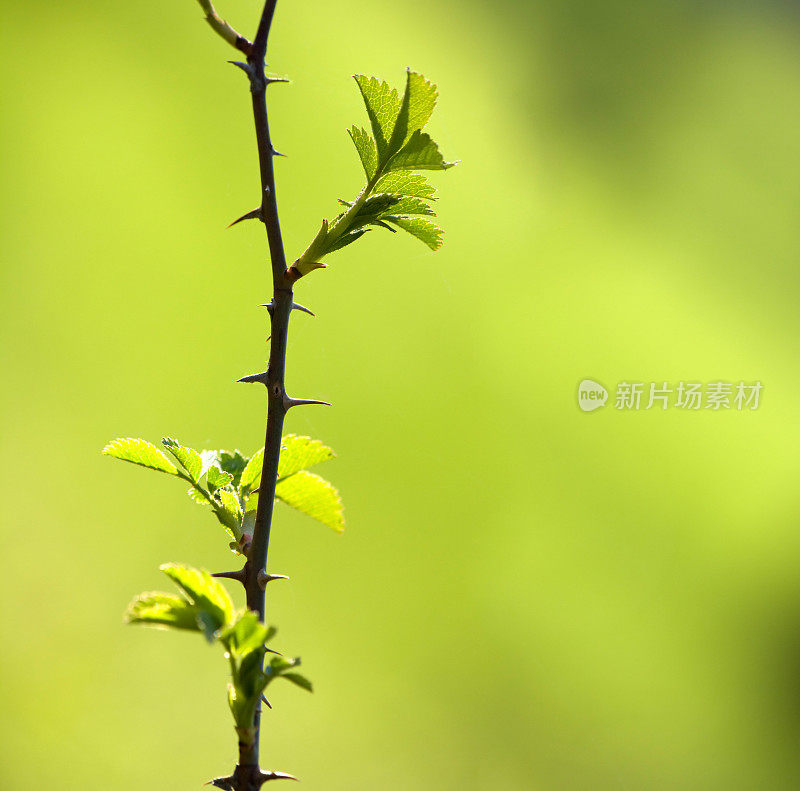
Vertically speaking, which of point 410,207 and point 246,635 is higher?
point 410,207

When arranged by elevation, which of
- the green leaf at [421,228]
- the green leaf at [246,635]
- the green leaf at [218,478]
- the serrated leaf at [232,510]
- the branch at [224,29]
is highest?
the branch at [224,29]

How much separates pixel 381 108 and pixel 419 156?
2cm

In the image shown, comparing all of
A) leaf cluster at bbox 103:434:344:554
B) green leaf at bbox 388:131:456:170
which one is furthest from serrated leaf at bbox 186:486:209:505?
green leaf at bbox 388:131:456:170

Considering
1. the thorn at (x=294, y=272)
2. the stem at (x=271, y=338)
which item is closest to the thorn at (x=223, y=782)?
the stem at (x=271, y=338)

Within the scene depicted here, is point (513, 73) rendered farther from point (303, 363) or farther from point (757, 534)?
point (757, 534)

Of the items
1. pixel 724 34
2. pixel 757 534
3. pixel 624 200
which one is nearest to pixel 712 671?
pixel 757 534

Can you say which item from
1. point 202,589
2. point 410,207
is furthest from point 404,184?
point 202,589

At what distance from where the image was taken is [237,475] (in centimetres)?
22

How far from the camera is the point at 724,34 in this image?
1.02m

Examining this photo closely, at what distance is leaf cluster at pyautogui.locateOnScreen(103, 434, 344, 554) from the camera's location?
0.69ft

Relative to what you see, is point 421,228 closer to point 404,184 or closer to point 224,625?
point 404,184

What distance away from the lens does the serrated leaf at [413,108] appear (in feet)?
0.59

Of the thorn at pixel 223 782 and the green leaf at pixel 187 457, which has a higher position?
the green leaf at pixel 187 457

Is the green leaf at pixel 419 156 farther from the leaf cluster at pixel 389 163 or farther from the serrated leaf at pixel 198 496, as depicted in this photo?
the serrated leaf at pixel 198 496
